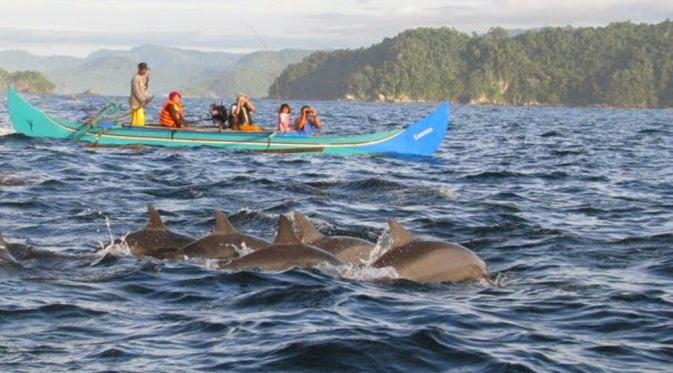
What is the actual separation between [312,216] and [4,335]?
8796 millimetres

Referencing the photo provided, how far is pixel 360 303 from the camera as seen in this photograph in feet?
37.1

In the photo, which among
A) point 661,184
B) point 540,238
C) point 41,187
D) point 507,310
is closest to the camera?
point 507,310

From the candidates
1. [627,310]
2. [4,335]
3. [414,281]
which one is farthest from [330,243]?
[4,335]

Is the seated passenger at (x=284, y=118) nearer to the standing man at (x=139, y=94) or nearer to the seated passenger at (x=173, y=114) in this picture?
the seated passenger at (x=173, y=114)

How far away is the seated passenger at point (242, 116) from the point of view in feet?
104

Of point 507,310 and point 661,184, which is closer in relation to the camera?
point 507,310

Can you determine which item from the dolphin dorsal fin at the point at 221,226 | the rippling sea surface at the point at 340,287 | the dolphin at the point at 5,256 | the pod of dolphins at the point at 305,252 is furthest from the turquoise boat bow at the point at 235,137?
the dolphin at the point at 5,256

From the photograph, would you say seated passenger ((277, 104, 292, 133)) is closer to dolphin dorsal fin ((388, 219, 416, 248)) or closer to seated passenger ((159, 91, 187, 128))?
seated passenger ((159, 91, 187, 128))

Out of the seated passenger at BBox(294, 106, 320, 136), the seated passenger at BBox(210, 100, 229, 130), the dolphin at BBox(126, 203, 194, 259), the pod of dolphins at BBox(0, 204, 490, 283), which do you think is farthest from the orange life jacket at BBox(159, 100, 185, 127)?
A: the pod of dolphins at BBox(0, 204, 490, 283)

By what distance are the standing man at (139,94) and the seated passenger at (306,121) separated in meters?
4.55

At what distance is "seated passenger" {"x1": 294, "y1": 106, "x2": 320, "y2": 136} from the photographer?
1282 inches

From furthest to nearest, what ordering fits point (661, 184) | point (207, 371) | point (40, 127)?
point (40, 127) < point (661, 184) < point (207, 371)

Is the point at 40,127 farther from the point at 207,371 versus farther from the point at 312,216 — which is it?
the point at 207,371

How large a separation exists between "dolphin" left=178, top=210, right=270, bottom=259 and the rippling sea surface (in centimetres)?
37
